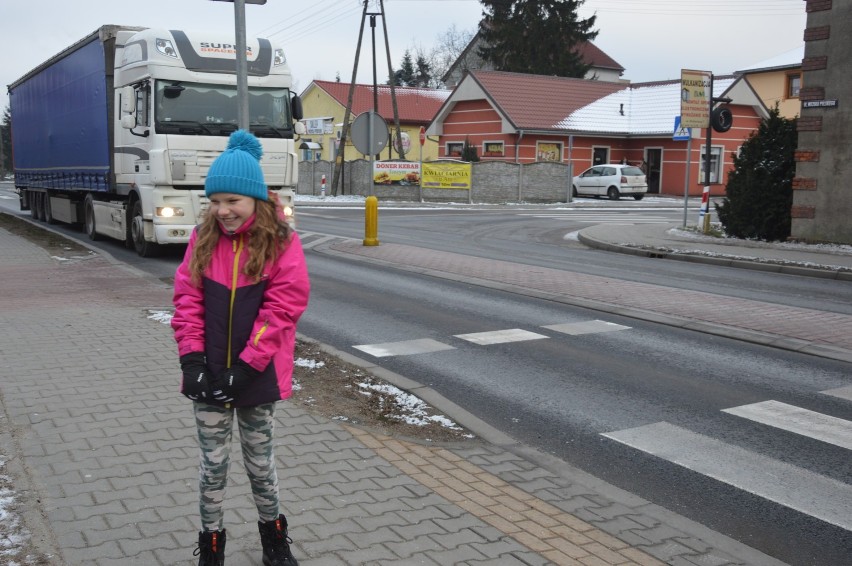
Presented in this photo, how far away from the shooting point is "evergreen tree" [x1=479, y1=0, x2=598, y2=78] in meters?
63.9

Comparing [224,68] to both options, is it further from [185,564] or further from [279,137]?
[185,564]

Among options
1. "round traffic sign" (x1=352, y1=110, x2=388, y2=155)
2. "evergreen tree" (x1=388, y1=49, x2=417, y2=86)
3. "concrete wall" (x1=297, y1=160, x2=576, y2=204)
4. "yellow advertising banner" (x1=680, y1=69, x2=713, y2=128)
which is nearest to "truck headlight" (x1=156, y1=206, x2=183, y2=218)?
"round traffic sign" (x1=352, y1=110, x2=388, y2=155)

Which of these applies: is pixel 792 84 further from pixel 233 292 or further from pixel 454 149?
pixel 233 292

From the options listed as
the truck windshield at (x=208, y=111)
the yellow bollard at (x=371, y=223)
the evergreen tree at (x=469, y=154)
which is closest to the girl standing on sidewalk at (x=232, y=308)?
the truck windshield at (x=208, y=111)

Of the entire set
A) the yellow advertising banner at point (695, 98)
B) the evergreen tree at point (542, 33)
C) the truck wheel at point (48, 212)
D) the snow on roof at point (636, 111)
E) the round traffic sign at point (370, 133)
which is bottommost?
the truck wheel at point (48, 212)

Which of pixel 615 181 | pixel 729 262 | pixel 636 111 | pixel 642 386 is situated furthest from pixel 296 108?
pixel 636 111

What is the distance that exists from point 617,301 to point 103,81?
1073cm

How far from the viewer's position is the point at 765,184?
779 inches

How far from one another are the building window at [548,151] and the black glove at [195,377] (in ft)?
146

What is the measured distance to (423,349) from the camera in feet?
27.3

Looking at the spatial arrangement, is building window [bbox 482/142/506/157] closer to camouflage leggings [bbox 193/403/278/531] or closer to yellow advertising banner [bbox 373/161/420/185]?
yellow advertising banner [bbox 373/161/420/185]

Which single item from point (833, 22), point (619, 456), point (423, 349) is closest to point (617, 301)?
point (423, 349)

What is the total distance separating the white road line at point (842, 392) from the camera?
22.0ft

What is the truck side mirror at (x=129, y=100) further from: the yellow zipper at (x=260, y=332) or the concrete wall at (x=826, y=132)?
the concrete wall at (x=826, y=132)
